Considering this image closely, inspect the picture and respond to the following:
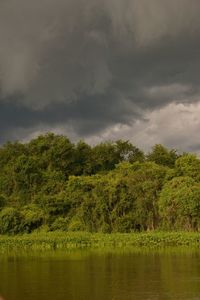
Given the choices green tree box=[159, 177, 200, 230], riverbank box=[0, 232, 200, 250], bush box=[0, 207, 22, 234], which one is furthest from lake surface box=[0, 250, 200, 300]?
bush box=[0, 207, 22, 234]

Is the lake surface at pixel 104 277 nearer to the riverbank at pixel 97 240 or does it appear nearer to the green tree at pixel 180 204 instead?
the riverbank at pixel 97 240

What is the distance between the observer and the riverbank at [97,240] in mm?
45000

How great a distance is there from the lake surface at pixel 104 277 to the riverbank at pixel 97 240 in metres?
9.12

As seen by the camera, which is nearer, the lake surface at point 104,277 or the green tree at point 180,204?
the lake surface at point 104,277

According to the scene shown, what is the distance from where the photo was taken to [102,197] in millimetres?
54875

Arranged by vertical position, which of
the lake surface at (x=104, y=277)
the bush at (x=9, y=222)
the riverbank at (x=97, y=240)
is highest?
the bush at (x=9, y=222)

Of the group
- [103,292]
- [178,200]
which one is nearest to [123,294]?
[103,292]

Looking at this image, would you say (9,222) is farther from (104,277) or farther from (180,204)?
(104,277)

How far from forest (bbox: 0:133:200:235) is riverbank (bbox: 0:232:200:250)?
4.23 metres

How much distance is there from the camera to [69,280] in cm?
2408

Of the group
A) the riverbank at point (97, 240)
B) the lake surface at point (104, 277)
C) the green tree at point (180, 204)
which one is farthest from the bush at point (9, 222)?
the lake surface at point (104, 277)

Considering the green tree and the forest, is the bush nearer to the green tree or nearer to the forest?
the forest

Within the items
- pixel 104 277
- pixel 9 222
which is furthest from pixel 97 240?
pixel 104 277

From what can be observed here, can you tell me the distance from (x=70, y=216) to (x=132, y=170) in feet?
26.3
